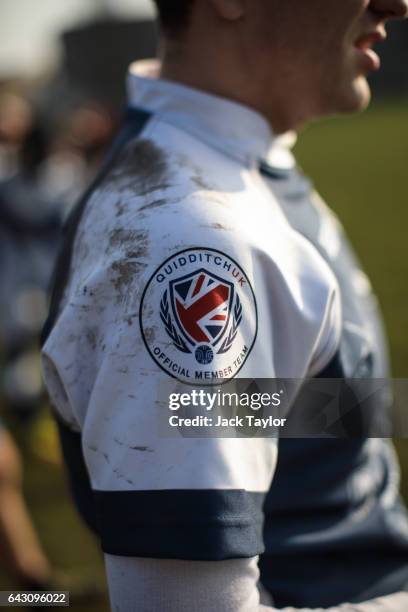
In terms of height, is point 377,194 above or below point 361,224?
below

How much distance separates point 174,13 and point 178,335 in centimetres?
61

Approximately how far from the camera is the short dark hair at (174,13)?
133 centimetres

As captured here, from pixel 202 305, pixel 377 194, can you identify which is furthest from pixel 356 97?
pixel 377 194

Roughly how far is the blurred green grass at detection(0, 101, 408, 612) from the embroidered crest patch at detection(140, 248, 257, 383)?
7.56 ft

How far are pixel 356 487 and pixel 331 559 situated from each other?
13 centimetres

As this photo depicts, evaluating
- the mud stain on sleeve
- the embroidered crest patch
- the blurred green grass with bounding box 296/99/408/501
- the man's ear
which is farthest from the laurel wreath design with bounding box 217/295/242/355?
the blurred green grass with bounding box 296/99/408/501

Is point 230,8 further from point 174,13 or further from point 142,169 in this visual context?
point 142,169

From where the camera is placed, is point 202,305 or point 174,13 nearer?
point 202,305

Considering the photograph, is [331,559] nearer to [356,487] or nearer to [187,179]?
[356,487]

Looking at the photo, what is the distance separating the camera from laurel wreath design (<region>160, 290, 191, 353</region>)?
104cm

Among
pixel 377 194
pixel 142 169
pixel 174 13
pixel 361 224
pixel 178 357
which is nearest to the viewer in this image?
pixel 178 357

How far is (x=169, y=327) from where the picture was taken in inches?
41.1

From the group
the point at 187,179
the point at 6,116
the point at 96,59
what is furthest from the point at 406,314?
the point at 96,59

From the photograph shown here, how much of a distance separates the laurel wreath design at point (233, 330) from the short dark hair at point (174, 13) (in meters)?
0.55
